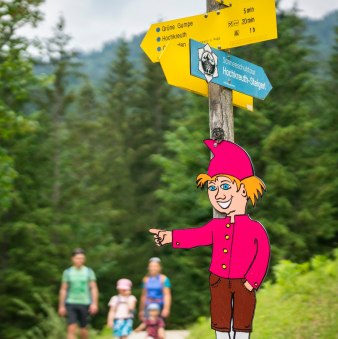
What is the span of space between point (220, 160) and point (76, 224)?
2428 centimetres

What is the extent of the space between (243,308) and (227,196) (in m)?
0.69

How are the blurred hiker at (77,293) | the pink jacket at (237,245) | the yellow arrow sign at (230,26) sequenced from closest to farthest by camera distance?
the pink jacket at (237,245), the yellow arrow sign at (230,26), the blurred hiker at (77,293)

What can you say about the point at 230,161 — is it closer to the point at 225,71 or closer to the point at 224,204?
the point at 224,204

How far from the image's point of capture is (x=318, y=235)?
2402cm

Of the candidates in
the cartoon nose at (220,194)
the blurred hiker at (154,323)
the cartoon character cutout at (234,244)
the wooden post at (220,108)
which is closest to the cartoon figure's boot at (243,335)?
the cartoon character cutout at (234,244)

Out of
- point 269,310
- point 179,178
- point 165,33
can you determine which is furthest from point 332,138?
point 165,33

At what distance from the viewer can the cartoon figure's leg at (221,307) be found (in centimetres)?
389

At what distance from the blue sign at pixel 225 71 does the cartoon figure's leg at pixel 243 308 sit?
1356 millimetres

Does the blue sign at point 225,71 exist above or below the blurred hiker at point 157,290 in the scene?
above

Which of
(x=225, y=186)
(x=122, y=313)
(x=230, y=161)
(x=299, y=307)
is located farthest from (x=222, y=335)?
(x=122, y=313)

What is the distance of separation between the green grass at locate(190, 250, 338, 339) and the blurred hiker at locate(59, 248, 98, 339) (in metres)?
1.88

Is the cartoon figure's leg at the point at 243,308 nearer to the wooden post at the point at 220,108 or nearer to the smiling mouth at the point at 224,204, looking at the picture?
the smiling mouth at the point at 224,204

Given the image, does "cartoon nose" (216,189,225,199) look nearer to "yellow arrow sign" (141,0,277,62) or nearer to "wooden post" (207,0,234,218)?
"wooden post" (207,0,234,218)

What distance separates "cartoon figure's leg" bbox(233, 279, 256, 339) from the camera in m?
3.83
